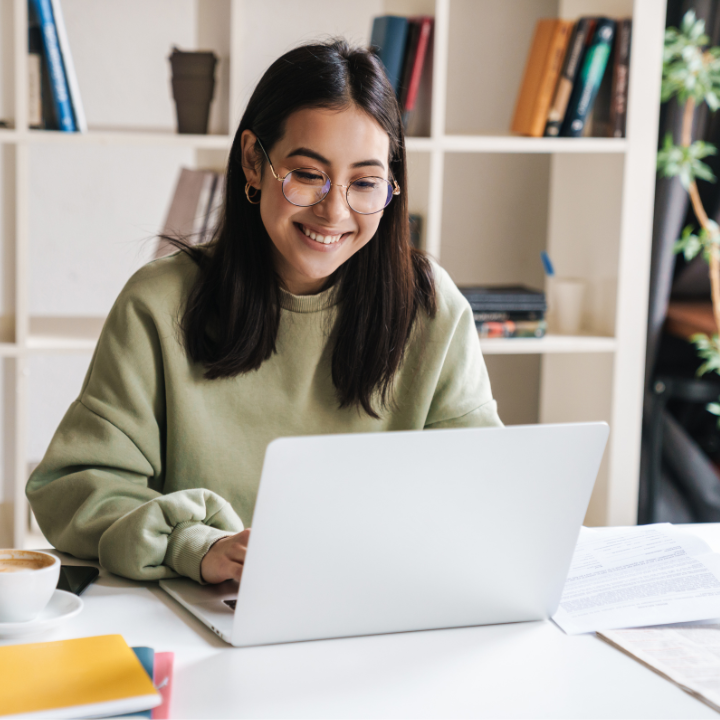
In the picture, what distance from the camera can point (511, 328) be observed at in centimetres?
224

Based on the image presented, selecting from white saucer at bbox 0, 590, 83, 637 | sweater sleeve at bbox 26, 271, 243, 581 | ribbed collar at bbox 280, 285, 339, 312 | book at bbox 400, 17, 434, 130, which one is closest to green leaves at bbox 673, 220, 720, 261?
book at bbox 400, 17, 434, 130

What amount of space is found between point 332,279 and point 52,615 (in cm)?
68

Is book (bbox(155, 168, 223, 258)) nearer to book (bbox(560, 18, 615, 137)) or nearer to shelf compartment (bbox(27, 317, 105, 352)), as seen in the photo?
shelf compartment (bbox(27, 317, 105, 352))

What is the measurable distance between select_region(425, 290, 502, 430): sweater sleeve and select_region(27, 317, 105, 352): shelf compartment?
95 cm

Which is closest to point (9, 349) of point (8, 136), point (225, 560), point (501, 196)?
point (8, 136)

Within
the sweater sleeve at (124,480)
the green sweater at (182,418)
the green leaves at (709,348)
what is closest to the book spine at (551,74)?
the green leaves at (709,348)

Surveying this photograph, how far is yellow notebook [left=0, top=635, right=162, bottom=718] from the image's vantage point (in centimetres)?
69

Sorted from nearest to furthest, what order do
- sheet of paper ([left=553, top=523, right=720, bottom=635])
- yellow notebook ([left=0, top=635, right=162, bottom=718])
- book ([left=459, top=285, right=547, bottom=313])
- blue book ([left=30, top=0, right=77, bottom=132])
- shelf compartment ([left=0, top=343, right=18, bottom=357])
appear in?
1. yellow notebook ([left=0, top=635, right=162, bottom=718])
2. sheet of paper ([left=553, top=523, right=720, bottom=635])
3. blue book ([left=30, top=0, right=77, bottom=132])
4. shelf compartment ([left=0, top=343, right=18, bottom=357])
5. book ([left=459, top=285, right=547, bottom=313])

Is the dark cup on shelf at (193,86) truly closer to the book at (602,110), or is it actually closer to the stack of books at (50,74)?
the stack of books at (50,74)

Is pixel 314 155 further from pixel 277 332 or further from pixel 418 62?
pixel 418 62

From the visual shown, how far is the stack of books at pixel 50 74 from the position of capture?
1.91 metres

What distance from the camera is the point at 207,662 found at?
0.80 m

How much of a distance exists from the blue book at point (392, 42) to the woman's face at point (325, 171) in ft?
3.00

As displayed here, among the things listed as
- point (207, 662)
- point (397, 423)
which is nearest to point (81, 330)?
point (397, 423)
